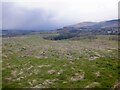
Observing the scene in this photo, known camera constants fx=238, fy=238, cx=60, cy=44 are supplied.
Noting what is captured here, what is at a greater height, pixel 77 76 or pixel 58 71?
pixel 58 71

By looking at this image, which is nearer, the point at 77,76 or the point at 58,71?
the point at 77,76

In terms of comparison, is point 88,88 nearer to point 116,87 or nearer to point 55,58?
point 116,87

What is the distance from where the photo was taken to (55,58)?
94062 millimetres

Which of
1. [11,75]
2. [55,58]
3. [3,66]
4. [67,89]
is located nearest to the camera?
[67,89]

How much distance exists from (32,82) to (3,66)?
68.4 ft

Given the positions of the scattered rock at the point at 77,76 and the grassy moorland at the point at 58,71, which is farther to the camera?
the scattered rock at the point at 77,76

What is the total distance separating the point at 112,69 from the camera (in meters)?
79.6

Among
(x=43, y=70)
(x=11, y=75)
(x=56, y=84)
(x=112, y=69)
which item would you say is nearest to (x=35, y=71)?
(x=43, y=70)

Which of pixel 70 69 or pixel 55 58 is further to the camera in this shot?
pixel 55 58

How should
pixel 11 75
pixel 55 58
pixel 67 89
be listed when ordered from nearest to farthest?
pixel 67 89 < pixel 11 75 < pixel 55 58

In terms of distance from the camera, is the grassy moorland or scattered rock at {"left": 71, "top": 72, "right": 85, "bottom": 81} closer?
the grassy moorland

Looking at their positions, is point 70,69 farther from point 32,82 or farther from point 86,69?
point 32,82

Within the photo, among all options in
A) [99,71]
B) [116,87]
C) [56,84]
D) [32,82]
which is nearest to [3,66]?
[32,82]

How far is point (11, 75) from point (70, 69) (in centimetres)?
1916
